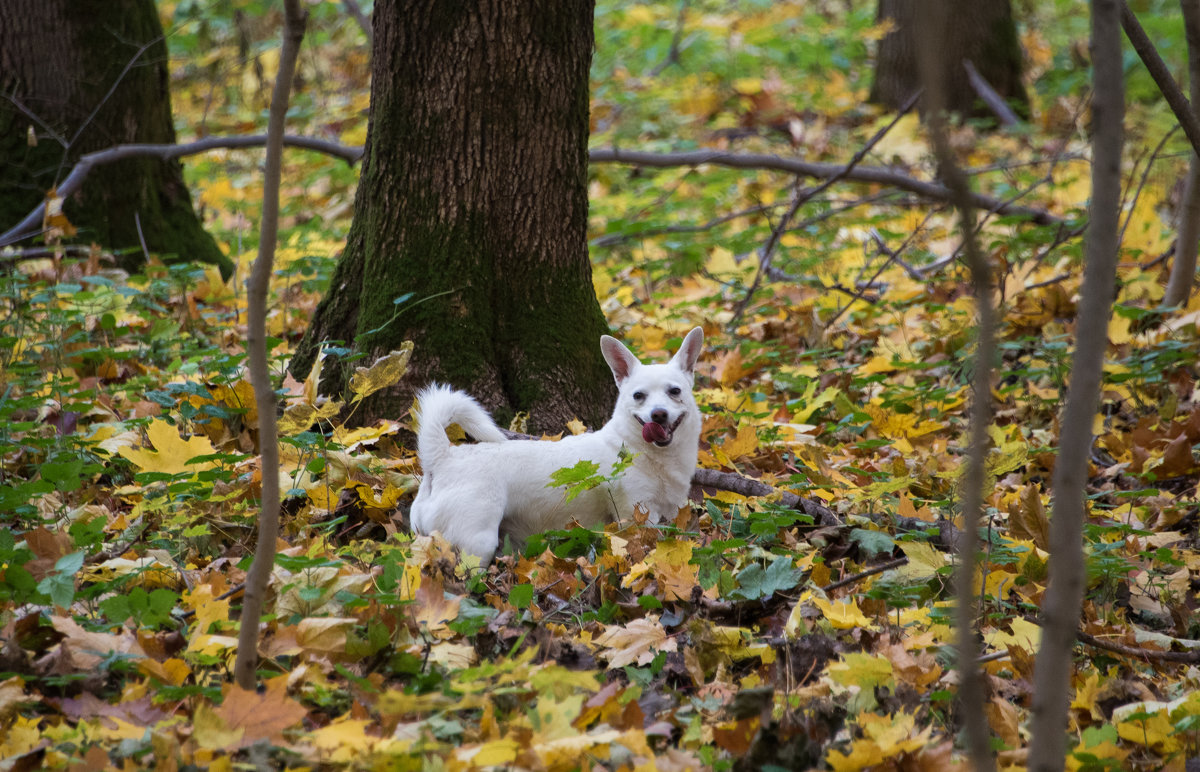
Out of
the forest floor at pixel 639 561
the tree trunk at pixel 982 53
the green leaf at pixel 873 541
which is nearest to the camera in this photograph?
the forest floor at pixel 639 561

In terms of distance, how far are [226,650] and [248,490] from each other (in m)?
1.10

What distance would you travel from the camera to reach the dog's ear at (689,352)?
167 inches

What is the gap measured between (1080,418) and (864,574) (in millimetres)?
1470

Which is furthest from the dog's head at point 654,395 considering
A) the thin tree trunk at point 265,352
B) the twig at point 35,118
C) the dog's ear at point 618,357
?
the twig at point 35,118

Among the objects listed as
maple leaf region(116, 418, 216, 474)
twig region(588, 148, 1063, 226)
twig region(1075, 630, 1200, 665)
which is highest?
twig region(588, 148, 1063, 226)

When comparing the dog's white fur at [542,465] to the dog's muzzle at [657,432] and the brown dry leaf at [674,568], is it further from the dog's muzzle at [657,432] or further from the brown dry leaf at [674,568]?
the brown dry leaf at [674,568]

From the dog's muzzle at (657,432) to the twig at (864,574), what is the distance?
1.03 m

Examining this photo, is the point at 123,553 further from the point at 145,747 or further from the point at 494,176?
the point at 494,176

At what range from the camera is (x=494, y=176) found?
406cm

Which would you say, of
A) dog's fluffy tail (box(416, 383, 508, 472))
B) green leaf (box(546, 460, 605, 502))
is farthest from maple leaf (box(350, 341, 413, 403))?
green leaf (box(546, 460, 605, 502))

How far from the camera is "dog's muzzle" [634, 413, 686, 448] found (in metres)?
3.80

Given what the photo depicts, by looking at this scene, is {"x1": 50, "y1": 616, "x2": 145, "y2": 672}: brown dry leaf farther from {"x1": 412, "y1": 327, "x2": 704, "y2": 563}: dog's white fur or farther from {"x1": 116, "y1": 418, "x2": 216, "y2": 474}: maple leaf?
{"x1": 412, "y1": 327, "x2": 704, "y2": 563}: dog's white fur

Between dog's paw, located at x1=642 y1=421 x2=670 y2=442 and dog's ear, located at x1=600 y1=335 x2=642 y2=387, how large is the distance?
41cm

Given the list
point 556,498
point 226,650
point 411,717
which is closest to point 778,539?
point 556,498
